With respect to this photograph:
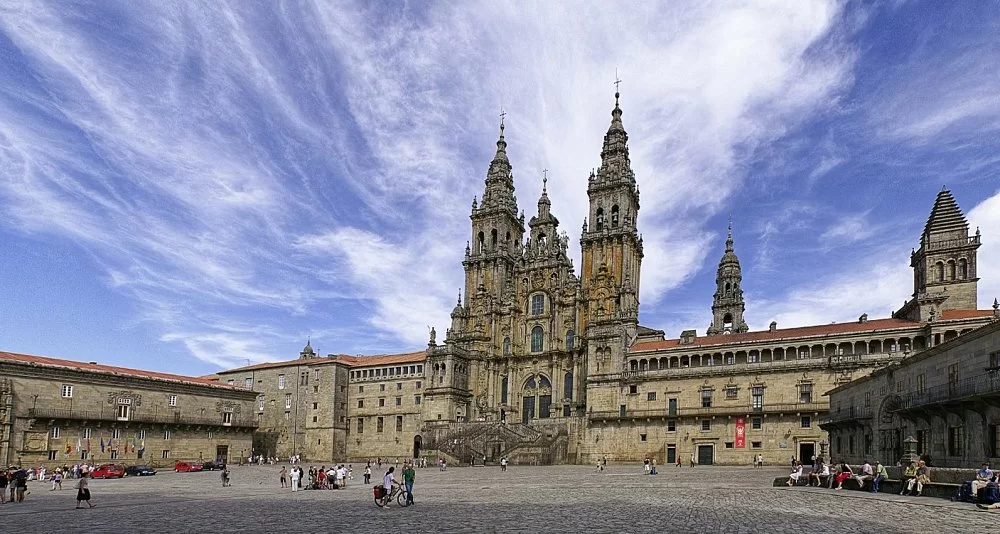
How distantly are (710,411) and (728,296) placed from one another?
151 feet

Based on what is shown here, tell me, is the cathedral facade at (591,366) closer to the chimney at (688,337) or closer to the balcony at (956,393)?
the chimney at (688,337)

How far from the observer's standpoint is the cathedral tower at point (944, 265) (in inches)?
2414

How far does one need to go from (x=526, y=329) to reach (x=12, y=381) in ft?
165

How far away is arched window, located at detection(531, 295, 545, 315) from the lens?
84.9 metres

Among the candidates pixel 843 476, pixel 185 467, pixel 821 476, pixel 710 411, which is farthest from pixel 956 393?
pixel 185 467

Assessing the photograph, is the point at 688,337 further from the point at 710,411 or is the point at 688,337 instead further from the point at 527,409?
the point at 527,409

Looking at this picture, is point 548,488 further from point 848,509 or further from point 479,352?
point 479,352

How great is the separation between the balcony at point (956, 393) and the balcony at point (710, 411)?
2514 centimetres

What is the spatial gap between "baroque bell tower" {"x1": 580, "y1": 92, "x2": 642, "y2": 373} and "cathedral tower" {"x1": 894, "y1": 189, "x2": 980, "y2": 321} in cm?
2633

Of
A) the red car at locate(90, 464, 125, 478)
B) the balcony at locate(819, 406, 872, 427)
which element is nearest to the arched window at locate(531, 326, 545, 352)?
the balcony at locate(819, 406, 872, 427)

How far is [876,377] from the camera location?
39844 millimetres

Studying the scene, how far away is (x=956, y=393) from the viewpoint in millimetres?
30344

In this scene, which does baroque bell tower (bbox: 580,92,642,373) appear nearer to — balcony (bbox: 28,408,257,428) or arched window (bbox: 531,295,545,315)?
arched window (bbox: 531,295,545,315)

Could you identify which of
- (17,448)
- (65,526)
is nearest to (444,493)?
(65,526)
